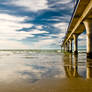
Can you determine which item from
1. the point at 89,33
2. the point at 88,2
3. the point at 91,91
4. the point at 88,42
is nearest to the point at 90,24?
the point at 89,33

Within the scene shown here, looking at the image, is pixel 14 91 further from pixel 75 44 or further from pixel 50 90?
pixel 75 44

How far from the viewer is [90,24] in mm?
19062

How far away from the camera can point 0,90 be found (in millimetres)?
2961

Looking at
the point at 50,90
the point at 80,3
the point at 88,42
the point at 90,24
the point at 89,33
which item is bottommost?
the point at 50,90

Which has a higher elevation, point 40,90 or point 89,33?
point 89,33

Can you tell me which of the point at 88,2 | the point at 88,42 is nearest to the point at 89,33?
the point at 88,42

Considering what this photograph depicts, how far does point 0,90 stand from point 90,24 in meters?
19.2

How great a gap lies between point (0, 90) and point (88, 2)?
1585 centimetres

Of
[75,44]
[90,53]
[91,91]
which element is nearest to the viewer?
[91,91]

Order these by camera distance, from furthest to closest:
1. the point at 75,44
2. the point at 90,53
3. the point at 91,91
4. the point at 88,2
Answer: the point at 75,44
the point at 90,53
the point at 88,2
the point at 91,91

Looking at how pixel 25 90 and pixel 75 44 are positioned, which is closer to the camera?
pixel 25 90

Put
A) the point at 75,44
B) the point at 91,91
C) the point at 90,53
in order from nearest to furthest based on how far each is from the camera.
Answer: the point at 91,91
the point at 90,53
the point at 75,44

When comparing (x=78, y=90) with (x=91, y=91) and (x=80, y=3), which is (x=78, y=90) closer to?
(x=91, y=91)

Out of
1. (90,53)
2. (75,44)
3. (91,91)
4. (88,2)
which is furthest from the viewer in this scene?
(75,44)
